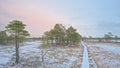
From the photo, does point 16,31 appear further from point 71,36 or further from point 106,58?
point 71,36

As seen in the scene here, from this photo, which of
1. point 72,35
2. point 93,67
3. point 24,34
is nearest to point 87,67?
point 93,67

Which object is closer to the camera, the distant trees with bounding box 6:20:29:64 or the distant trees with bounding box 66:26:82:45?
the distant trees with bounding box 6:20:29:64

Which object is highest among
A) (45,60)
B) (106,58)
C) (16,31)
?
(16,31)

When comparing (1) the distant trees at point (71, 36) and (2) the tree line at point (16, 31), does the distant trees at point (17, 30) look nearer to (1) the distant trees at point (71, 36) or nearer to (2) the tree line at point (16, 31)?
(2) the tree line at point (16, 31)

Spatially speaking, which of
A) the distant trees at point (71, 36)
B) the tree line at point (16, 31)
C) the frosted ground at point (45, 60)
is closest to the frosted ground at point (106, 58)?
the frosted ground at point (45, 60)

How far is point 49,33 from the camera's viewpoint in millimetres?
90875

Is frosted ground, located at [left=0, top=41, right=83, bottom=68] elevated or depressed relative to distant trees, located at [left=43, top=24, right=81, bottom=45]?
depressed

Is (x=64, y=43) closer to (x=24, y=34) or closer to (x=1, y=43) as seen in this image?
(x=1, y=43)

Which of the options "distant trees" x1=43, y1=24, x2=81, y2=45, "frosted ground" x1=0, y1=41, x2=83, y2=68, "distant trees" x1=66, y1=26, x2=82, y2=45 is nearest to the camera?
"frosted ground" x1=0, y1=41, x2=83, y2=68

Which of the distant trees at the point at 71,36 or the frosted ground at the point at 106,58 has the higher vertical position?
the distant trees at the point at 71,36

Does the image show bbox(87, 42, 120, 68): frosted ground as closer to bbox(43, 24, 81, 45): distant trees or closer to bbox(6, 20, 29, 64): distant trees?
bbox(6, 20, 29, 64): distant trees

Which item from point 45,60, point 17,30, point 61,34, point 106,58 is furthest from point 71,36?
point 17,30

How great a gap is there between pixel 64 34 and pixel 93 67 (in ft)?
220

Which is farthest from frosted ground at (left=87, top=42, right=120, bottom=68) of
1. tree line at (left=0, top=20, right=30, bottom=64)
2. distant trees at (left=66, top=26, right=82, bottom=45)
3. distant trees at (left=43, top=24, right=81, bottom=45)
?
distant trees at (left=43, top=24, right=81, bottom=45)
